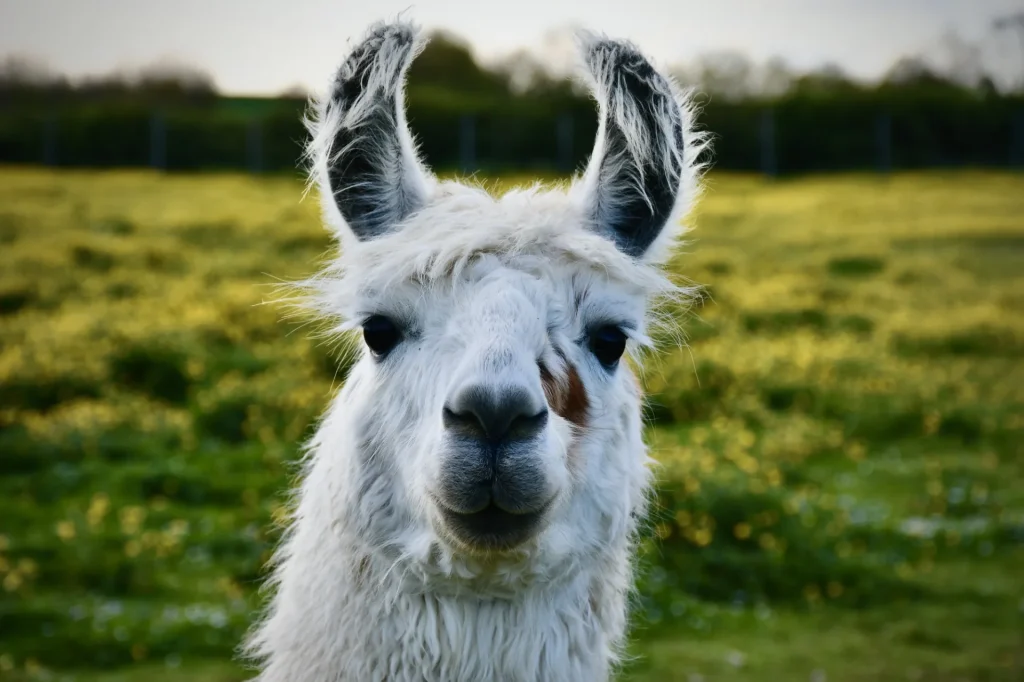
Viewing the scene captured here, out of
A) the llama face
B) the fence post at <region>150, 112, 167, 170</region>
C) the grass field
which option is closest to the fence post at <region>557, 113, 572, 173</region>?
the grass field

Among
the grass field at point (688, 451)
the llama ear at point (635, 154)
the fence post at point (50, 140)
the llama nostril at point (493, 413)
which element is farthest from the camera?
the fence post at point (50, 140)

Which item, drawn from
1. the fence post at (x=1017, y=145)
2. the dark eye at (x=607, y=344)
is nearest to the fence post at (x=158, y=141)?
the fence post at (x=1017, y=145)

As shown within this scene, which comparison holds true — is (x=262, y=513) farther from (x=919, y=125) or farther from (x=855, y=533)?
(x=919, y=125)

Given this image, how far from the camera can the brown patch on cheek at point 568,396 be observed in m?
2.53

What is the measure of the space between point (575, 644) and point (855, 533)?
259 inches

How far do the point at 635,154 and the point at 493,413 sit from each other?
975mm

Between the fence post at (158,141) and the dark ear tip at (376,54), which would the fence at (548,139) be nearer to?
the fence post at (158,141)

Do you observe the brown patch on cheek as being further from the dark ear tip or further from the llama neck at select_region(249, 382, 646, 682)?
the dark ear tip

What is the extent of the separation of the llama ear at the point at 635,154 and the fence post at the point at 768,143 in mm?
29200

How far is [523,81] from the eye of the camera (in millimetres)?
29281

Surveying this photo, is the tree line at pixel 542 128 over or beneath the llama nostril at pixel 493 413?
over

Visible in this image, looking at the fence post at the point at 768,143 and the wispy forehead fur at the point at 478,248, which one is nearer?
the wispy forehead fur at the point at 478,248

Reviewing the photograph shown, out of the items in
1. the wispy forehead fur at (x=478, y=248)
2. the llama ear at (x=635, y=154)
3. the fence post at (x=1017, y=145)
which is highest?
the fence post at (x=1017, y=145)

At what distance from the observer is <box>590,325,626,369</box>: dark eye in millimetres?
2789
